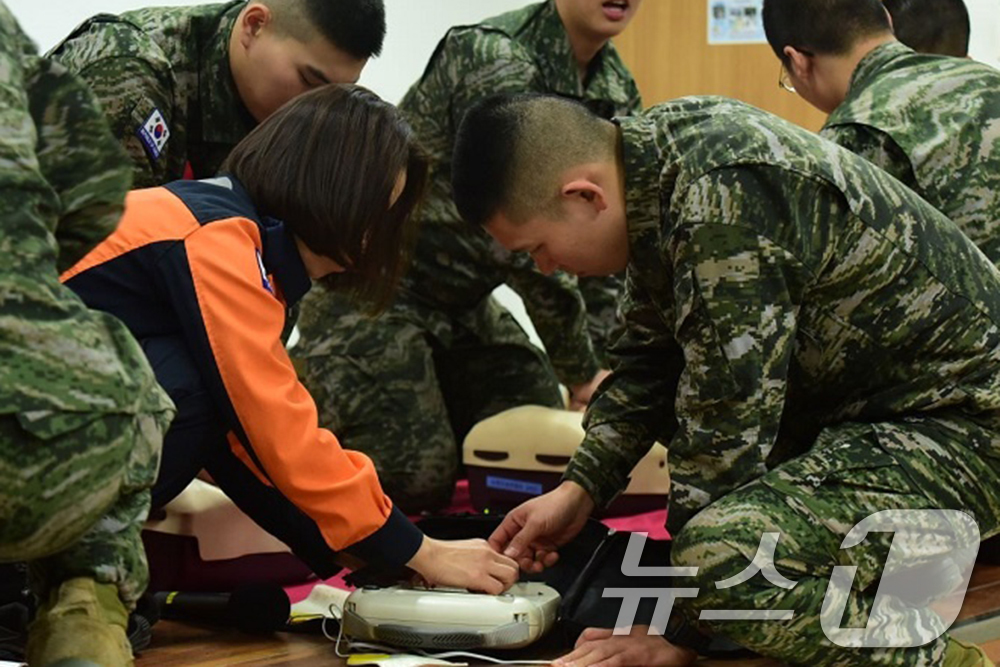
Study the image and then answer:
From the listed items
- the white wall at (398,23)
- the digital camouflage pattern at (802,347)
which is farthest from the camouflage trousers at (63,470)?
the white wall at (398,23)

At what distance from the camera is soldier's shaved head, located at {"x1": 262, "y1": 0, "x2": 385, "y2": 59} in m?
2.34

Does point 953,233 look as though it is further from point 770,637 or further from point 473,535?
point 473,535

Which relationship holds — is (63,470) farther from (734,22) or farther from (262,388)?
(734,22)

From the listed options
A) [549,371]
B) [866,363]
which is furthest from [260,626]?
[549,371]

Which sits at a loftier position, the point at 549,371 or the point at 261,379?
the point at 261,379

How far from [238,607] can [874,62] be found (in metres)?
1.51

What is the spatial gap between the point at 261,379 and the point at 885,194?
830mm

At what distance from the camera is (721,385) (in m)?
1.61

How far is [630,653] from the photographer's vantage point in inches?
66.1

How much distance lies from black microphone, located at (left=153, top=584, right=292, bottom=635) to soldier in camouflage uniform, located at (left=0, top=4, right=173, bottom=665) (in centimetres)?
73

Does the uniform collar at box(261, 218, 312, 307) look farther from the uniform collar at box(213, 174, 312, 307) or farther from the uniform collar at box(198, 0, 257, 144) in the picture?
the uniform collar at box(198, 0, 257, 144)

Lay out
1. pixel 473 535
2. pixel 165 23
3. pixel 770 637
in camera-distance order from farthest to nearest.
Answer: pixel 165 23 < pixel 473 535 < pixel 770 637

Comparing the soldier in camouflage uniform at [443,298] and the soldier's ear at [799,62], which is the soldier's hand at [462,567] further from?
the soldier's ear at [799,62]

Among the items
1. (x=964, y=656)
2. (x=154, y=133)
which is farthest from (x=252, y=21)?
(x=964, y=656)
